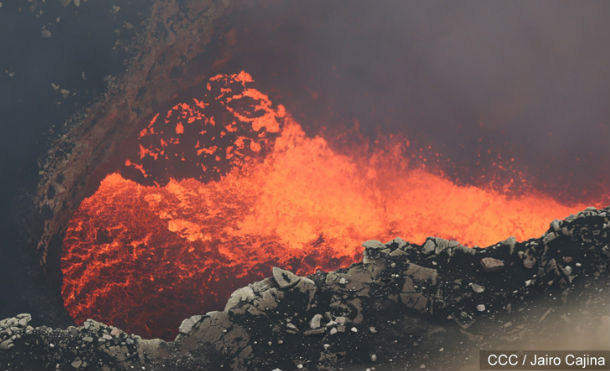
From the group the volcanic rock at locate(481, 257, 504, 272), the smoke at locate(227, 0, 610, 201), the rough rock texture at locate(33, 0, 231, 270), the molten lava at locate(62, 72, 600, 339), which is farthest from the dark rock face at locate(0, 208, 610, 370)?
the smoke at locate(227, 0, 610, 201)

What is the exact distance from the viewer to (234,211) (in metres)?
7.51

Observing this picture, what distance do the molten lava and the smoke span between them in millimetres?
571

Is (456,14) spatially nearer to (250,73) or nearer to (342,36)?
(342,36)

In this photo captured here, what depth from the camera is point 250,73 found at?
8648 mm

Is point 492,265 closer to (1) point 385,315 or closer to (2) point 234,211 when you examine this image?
(1) point 385,315

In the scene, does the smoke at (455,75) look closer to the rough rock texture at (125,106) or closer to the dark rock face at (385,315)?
the rough rock texture at (125,106)

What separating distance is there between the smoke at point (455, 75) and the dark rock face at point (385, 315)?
3894mm

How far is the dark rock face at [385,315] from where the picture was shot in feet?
13.4

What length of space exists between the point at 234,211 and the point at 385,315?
12.6 feet

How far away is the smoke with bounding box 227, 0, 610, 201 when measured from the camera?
8.09 m

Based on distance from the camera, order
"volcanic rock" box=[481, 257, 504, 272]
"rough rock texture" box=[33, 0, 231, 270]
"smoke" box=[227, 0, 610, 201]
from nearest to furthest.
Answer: "volcanic rock" box=[481, 257, 504, 272]
"rough rock texture" box=[33, 0, 231, 270]
"smoke" box=[227, 0, 610, 201]

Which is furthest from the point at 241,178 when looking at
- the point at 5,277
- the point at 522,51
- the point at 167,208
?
the point at 522,51

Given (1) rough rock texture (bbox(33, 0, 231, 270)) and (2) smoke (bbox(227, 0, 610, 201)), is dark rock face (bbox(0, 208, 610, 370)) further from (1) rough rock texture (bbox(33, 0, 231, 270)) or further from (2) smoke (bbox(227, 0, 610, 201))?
(2) smoke (bbox(227, 0, 610, 201))

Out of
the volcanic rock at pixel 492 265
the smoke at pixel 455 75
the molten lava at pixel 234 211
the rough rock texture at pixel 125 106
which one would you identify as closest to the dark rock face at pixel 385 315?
the volcanic rock at pixel 492 265
